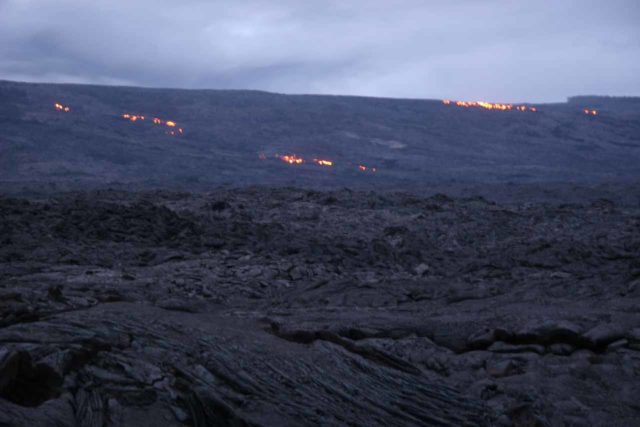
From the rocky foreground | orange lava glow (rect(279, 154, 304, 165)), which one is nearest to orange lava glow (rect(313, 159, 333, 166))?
orange lava glow (rect(279, 154, 304, 165))

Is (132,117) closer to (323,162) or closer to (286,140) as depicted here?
(286,140)

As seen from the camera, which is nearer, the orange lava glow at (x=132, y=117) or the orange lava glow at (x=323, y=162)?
the orange lava glow at (x=323, y=162)

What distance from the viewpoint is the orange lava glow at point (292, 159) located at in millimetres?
36938

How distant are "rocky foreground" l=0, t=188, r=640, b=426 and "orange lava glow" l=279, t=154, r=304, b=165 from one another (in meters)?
24.2

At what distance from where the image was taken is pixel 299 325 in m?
6.41

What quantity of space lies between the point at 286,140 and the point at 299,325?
1388 inches

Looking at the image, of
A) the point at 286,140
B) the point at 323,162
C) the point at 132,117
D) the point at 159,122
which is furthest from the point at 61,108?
the point at 323,162

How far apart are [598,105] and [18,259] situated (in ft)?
207

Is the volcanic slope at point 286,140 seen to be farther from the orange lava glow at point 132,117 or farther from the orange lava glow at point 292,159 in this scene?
the orange lava glow at point 292,159

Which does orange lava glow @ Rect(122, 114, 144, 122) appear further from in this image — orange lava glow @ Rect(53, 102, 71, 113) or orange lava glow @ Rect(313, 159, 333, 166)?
orange lava glow @ Rect(313, 159, 333, 166)

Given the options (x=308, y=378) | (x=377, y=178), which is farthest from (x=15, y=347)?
(x=377, y=178)

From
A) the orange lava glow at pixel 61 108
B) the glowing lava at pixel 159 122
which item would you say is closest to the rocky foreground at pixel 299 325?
the glowing lava at pixel 159 122

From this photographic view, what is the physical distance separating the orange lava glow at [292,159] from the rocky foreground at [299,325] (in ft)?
79.5

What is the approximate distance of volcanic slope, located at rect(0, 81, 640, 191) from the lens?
1286 inches
